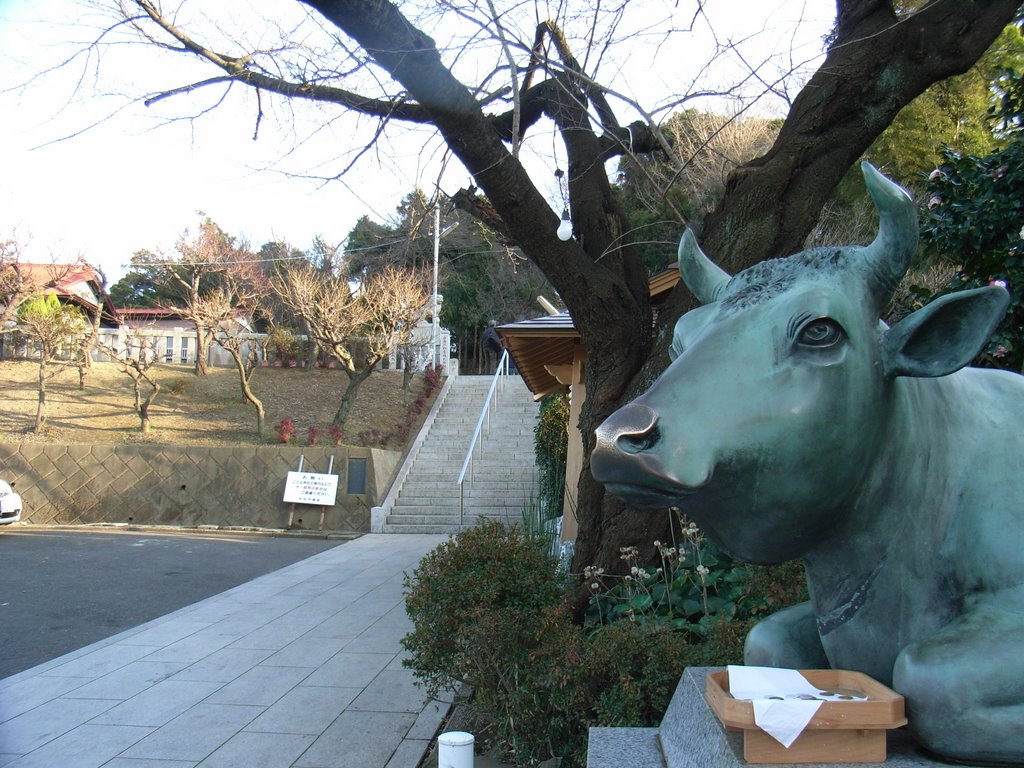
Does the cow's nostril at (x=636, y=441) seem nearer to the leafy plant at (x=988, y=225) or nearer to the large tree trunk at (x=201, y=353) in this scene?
the leafy plant at (x=988, y=225)

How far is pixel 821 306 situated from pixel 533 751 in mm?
3520

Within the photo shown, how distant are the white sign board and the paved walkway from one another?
26.3 ft

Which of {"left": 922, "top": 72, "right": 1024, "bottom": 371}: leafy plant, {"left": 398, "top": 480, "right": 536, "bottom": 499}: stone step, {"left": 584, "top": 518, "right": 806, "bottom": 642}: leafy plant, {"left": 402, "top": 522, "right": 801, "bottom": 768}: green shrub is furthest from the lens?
{"left": 398, "top": 480, "right": 536, "bottom": 499}: stone step

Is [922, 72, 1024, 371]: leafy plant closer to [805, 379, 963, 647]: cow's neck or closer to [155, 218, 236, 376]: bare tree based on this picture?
[805, 379, 963, 647]: cow's neck

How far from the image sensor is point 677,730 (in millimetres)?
1933

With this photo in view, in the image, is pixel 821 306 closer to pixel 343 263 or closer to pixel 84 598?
pixel 84 598

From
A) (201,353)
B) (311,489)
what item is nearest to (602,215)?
(311,489)

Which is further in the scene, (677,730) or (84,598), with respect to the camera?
(84,598)

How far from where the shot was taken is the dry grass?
19.8 m

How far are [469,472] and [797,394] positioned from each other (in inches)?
668

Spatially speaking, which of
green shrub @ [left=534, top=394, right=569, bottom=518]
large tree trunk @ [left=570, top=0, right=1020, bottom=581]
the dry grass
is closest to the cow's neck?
large tree trunk @ [left=570, top=0, right=1020, bottom=581]

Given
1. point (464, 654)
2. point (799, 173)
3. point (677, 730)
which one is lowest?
point (464, 654)

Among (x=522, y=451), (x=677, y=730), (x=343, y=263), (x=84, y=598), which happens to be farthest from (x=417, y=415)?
(x=677, y=730)

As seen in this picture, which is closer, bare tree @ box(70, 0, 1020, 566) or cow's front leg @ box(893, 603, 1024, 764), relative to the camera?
cow's front leg @ box(893, 603, 1024, 764)
